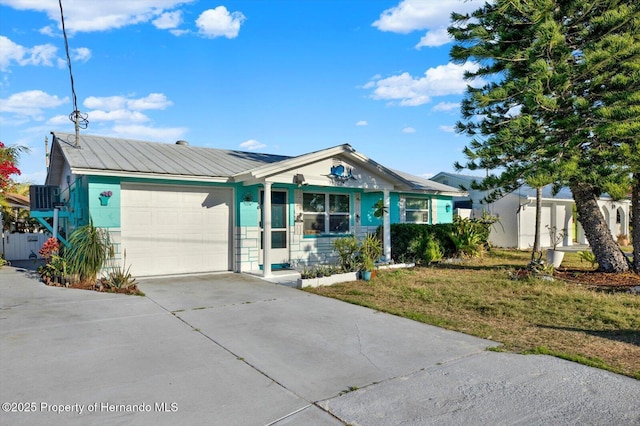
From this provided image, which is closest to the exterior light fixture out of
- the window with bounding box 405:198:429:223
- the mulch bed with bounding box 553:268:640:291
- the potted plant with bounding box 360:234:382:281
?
the potted plant with bounding box 360:234:382:281

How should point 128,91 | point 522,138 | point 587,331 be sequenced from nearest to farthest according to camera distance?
point 587,331, point 522,138, point 128,91

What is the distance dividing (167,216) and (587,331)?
29.5ft

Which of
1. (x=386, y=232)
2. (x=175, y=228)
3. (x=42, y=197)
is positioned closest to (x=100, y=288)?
(x=175, y=228)

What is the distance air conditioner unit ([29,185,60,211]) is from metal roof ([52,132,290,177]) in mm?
1696

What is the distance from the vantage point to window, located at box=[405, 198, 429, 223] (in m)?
15.7

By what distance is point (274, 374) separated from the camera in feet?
14.6

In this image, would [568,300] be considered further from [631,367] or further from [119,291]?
[119,291]

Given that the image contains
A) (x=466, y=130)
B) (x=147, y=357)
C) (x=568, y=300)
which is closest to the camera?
(x=147, y=357)

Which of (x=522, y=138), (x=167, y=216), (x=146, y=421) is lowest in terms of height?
(x=146, y=421)

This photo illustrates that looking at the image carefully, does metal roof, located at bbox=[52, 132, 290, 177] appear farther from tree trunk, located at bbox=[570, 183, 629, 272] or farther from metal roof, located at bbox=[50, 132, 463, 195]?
tree trunk, located at bbox=[570, 183, 629, 272]

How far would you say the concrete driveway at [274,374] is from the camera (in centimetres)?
357

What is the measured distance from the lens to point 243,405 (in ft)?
12.2

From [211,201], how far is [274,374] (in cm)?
755

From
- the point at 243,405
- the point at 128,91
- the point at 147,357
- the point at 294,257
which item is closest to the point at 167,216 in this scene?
the point at 294,257
